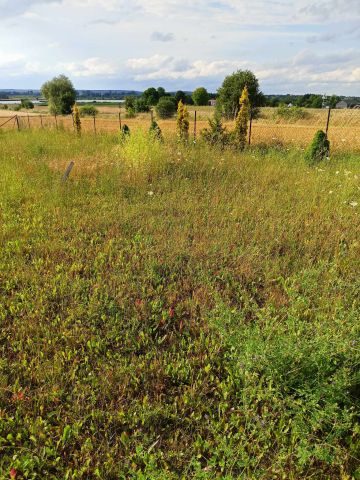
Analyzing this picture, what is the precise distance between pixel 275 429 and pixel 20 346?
70.7 inches

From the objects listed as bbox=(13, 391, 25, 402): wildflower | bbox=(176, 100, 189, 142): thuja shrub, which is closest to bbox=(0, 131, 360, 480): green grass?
bbox=(13, 391, 25, 402): wildflower

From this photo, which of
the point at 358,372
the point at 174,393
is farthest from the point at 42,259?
the point at 358,372

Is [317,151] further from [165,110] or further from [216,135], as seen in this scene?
[165,110]

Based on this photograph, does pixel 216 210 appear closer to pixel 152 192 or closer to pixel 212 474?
pixel 152 192

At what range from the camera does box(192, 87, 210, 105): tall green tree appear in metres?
52.7

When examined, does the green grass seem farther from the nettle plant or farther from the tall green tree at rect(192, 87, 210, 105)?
the tall green tree at rect(192, 87, 210, 105)

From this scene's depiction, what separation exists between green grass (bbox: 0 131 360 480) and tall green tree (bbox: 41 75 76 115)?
45.5 metres

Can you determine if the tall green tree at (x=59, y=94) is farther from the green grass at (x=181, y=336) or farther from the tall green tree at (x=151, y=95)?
the green grass at (x=181, y=336)

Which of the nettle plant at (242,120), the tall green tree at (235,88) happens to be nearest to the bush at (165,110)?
the tall green tree at (235,88)

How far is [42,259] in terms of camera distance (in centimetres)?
361

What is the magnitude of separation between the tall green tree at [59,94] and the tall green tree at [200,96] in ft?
59.5

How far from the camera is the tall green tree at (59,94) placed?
149 ft

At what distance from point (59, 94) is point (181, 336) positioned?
51.0m

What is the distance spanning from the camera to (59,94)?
46.5 metres
